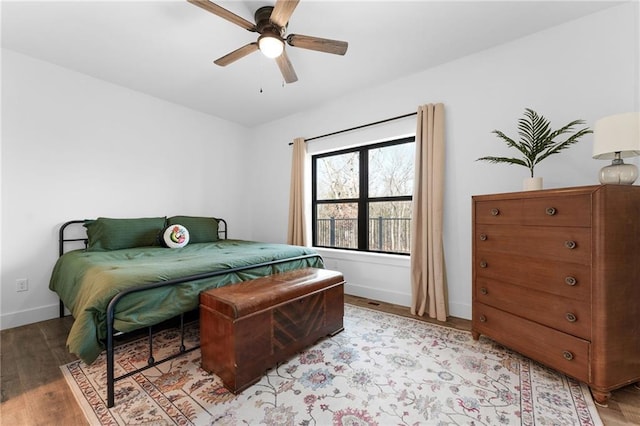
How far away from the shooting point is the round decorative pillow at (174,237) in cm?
296

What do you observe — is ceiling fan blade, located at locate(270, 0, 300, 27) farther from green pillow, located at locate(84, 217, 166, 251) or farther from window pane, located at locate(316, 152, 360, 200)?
green pillow, located at locate(84, 217, 166, 251)

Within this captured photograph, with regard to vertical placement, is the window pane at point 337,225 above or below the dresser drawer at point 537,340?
above

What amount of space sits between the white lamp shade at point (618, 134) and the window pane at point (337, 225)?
2.34 meters

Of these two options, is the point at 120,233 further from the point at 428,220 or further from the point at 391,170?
the point at 428,220

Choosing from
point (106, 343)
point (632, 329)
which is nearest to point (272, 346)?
point (106, 343)

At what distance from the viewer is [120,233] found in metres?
2.84

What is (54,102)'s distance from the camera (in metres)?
2.74

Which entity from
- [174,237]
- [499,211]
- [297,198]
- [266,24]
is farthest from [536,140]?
[174,237]

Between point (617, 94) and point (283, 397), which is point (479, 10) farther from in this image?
point (283, 397)

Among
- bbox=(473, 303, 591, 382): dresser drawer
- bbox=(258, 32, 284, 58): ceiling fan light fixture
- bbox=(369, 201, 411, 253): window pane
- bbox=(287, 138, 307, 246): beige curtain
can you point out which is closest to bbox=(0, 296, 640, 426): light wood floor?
bbox=(473, 303, 591, 382): dresser drawer

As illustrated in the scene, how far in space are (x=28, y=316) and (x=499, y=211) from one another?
4.29 metres

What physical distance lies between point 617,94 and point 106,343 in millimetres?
3730

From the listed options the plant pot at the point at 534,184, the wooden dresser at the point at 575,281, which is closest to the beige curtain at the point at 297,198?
the wooden dresser at the point at 575,281

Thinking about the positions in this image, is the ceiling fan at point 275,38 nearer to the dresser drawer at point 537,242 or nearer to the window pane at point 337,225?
the dresser drawer at point 537,242
